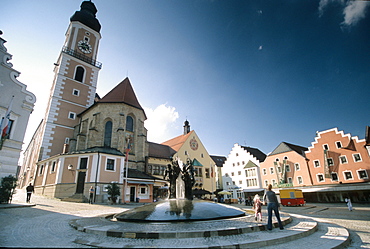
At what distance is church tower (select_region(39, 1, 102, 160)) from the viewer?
3081cm

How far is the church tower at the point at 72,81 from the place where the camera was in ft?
101

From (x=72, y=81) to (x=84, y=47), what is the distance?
26.1 ft

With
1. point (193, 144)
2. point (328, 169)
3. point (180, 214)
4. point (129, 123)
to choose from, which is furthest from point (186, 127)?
point (180, 214)

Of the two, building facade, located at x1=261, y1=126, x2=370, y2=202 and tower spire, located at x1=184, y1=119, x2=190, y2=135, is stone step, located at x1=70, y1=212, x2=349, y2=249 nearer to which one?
building facade, located at x1=261, y1=126, x2=370, y2=202

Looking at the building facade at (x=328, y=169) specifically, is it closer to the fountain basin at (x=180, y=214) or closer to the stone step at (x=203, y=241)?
the fountain basin at (x=180, y=214)

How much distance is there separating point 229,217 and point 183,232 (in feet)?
10.7

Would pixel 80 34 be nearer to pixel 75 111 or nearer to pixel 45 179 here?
pixel 75 111

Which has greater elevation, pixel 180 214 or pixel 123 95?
pixel 123 95

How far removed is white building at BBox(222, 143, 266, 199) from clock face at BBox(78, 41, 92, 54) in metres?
37.8

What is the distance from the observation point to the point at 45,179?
24.0 metres

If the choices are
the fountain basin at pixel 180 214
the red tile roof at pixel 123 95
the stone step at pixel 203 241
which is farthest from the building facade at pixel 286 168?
the stone step at pixel 203 241

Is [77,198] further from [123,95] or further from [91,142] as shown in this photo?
[123,95]

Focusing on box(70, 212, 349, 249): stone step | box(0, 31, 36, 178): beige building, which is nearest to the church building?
box(0, 31, 36, 178): beige building

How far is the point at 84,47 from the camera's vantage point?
3816cm
